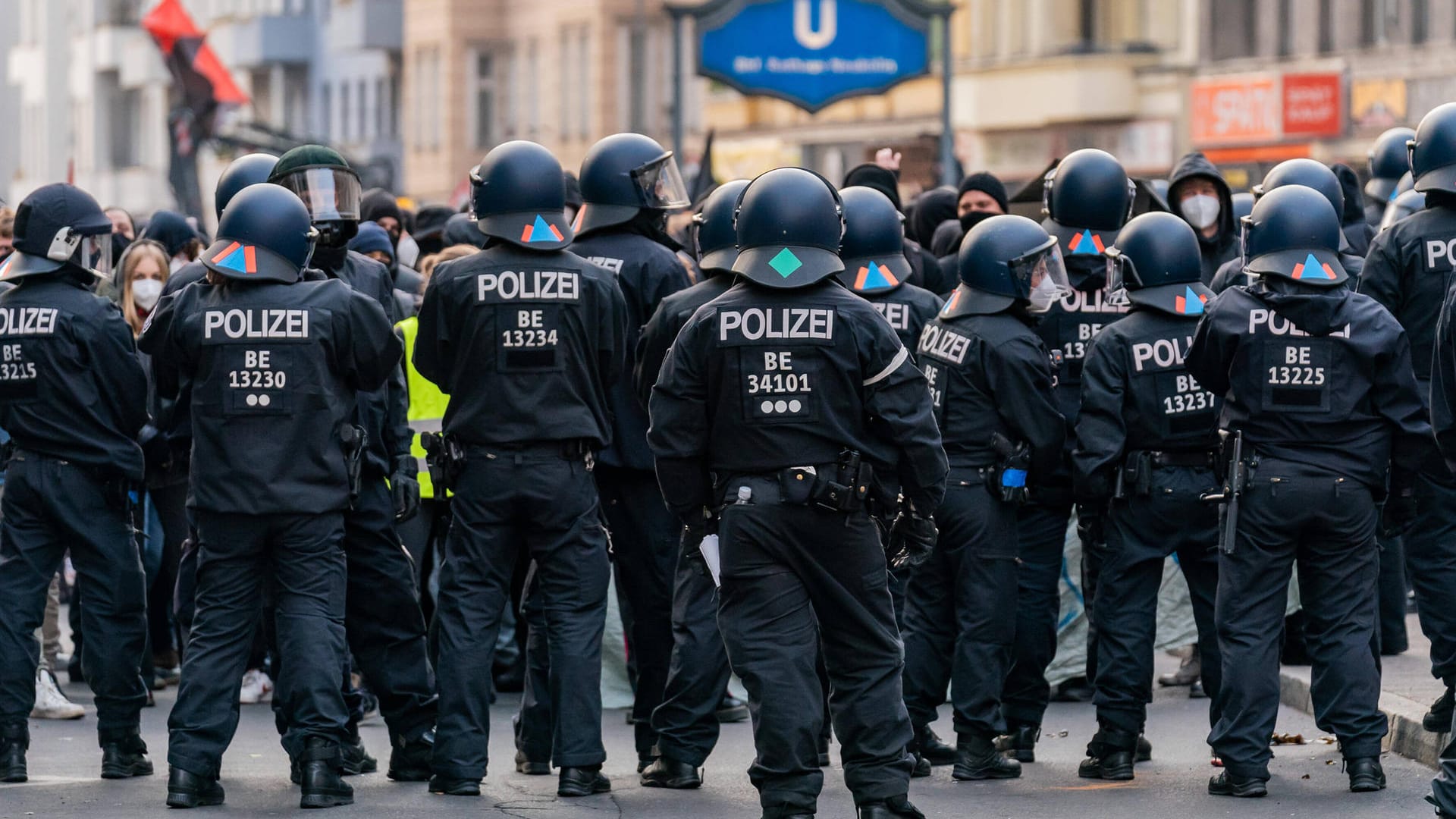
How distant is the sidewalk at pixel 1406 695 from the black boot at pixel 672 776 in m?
2.14

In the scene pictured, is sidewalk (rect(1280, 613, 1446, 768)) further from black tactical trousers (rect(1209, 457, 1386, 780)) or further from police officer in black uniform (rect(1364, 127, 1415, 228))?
police officer in black uniform (rect(1364, 127, 1415, 228))

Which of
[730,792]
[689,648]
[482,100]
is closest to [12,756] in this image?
[689,648]

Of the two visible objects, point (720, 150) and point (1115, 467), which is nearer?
point (1115, 467)

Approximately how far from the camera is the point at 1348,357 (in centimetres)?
806

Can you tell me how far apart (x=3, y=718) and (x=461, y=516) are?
5.64 feet

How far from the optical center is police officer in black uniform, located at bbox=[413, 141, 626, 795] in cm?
816

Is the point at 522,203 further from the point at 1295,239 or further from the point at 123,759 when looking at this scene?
the point at 1295,239

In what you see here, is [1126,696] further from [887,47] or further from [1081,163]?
[887,47]

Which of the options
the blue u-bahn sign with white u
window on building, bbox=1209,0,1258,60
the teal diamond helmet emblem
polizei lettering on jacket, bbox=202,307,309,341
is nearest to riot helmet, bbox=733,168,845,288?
the teal diamond helmet emblem

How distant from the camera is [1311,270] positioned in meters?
8.09

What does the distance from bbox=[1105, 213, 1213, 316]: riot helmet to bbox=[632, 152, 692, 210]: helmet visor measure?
1607 millimetres

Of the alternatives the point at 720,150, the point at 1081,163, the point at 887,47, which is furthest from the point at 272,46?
the point at 1081,163

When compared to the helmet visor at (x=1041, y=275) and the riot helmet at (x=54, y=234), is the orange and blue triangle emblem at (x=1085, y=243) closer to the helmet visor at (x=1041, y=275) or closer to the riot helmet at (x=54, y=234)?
the helmet visor at (x=1041, y=275)

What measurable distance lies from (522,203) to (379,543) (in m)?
1.21
